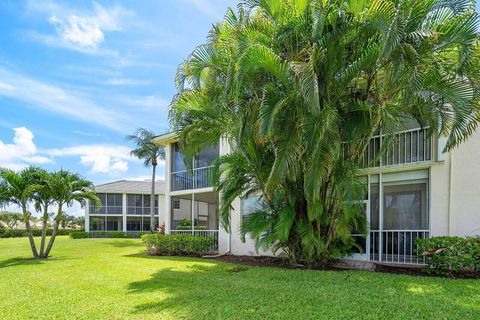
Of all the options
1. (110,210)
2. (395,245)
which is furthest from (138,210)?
(395,245)

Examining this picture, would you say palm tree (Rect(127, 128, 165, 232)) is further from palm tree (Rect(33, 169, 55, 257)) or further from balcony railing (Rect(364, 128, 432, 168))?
balcony railing (Rect(364, 128, 432, 168))

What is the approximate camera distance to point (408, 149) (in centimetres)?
1133

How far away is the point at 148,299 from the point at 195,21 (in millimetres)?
8376

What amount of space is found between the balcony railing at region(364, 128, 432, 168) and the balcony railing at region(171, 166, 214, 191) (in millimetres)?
7916

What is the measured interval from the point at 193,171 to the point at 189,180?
6.23 ft

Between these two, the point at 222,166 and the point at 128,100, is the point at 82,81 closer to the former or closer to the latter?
the point at 128,100

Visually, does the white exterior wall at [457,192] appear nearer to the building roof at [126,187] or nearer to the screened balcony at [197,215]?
the screened balcony at [197,215]

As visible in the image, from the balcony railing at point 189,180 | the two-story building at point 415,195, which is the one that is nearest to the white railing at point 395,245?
the two-story building at point 415,195

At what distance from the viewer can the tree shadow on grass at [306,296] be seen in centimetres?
579

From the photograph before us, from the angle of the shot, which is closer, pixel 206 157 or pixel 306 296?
pixel 306 296

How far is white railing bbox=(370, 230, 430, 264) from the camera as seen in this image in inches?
433

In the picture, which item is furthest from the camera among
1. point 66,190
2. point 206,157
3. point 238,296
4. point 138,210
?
point 138,210

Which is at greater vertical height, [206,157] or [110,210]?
[206,157]

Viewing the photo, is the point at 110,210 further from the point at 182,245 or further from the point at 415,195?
Answer: the point at 415,195
